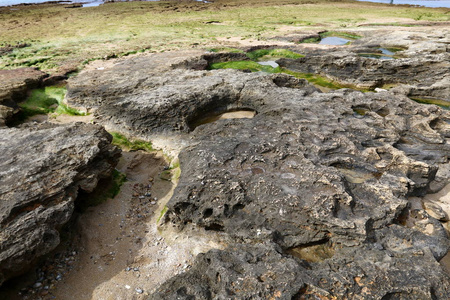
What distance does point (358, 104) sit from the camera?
26.5 feet

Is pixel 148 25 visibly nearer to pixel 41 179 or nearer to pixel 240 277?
pixel 41 179

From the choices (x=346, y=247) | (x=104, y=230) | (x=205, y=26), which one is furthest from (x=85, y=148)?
(x=205, y=26)

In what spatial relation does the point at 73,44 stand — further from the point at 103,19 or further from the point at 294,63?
the point at 294,63

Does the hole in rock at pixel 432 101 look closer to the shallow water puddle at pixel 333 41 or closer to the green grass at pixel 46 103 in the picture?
the shallow water puddle at pixel 333 41

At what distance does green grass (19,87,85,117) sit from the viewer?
32.4 ft

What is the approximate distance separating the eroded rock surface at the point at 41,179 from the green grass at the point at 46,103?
3.46 meters

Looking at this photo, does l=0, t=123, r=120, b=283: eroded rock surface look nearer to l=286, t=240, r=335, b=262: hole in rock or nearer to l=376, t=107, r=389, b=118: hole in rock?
l=286, t=240, r=335, b=262: hole in rock

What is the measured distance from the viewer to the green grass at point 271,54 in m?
15.6

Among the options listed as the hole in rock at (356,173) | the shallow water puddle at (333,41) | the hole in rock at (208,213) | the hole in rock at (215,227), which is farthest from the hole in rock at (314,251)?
the shallow water puddle at (333,41)

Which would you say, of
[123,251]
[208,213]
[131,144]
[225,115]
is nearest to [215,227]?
[208,213]

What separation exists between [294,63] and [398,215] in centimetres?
1017

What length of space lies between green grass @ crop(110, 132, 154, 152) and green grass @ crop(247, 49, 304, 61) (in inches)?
375

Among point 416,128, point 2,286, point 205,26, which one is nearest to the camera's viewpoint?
point 2,286

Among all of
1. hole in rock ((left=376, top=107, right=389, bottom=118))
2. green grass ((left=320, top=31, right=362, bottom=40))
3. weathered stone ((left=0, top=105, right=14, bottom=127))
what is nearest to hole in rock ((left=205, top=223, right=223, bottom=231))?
hole in rock ((left=376, top=107, right=389, bottom=118))
